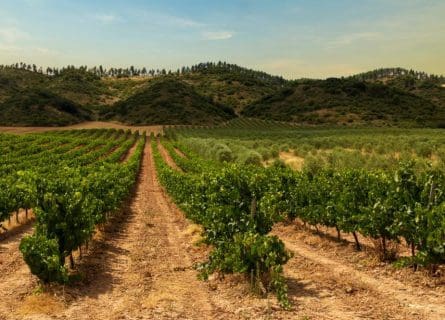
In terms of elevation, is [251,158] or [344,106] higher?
[344,106]

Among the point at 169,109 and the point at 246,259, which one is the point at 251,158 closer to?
the point at 246,259

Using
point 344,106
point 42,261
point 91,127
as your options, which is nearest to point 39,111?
point 91,127

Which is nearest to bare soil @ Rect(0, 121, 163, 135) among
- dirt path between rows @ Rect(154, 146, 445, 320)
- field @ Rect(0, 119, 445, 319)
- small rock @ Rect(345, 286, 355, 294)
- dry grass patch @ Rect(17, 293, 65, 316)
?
field @ Rect(0, 119, 445, 319)

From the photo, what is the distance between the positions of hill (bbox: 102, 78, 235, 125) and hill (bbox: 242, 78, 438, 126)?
16012 mm

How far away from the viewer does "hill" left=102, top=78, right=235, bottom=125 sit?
496 feet

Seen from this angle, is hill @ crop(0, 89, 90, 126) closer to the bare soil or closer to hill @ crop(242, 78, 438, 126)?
the bare soil

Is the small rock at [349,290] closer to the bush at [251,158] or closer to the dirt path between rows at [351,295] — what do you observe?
the dirt path between rows at [351,295]

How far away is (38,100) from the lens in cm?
14938

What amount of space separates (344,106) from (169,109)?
6143 cm

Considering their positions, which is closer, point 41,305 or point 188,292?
point 41,305

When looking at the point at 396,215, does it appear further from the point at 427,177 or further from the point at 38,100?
the point at 38,100

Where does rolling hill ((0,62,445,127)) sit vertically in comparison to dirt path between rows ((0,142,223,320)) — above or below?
above

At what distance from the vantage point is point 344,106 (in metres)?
146

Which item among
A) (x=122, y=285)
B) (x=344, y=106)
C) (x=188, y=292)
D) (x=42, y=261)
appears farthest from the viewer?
(x=344, y=106)
